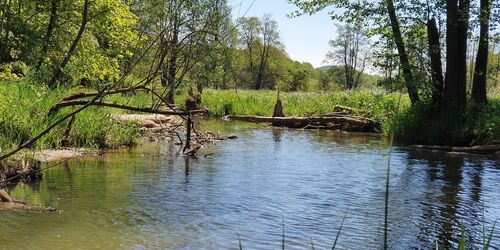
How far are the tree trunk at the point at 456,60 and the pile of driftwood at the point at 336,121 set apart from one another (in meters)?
4.70

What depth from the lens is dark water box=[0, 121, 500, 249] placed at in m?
5.52

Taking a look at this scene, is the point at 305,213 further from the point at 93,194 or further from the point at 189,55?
the point at 189,55

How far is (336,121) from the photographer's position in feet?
67.6

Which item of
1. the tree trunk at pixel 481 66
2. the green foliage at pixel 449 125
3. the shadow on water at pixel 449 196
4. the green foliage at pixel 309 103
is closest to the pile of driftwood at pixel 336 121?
the green foliage at pixel 309 103

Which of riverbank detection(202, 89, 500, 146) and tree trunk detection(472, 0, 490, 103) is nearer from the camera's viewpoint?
riverbank detection(202, 89, 500, 146)

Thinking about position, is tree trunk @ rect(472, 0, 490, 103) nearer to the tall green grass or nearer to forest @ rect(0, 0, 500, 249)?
forest @ rect(0, 0, 500, 249)

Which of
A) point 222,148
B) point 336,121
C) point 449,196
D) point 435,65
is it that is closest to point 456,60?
point 435,65

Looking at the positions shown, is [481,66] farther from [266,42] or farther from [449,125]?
[266,42]

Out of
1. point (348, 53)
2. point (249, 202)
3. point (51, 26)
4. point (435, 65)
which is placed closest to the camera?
point (249, 202)

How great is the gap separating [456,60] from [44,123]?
12.1 m

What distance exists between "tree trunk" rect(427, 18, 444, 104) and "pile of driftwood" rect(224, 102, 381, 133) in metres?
3.89

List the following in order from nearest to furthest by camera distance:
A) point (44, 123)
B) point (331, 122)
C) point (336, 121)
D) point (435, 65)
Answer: point (44, 123), point (435, 65), point (336, 121), point (331, 122)

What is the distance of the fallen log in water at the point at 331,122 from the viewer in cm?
2029

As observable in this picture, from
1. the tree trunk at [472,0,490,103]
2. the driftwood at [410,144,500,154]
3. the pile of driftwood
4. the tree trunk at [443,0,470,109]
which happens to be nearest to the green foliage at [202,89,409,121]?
the pile of driftwood
